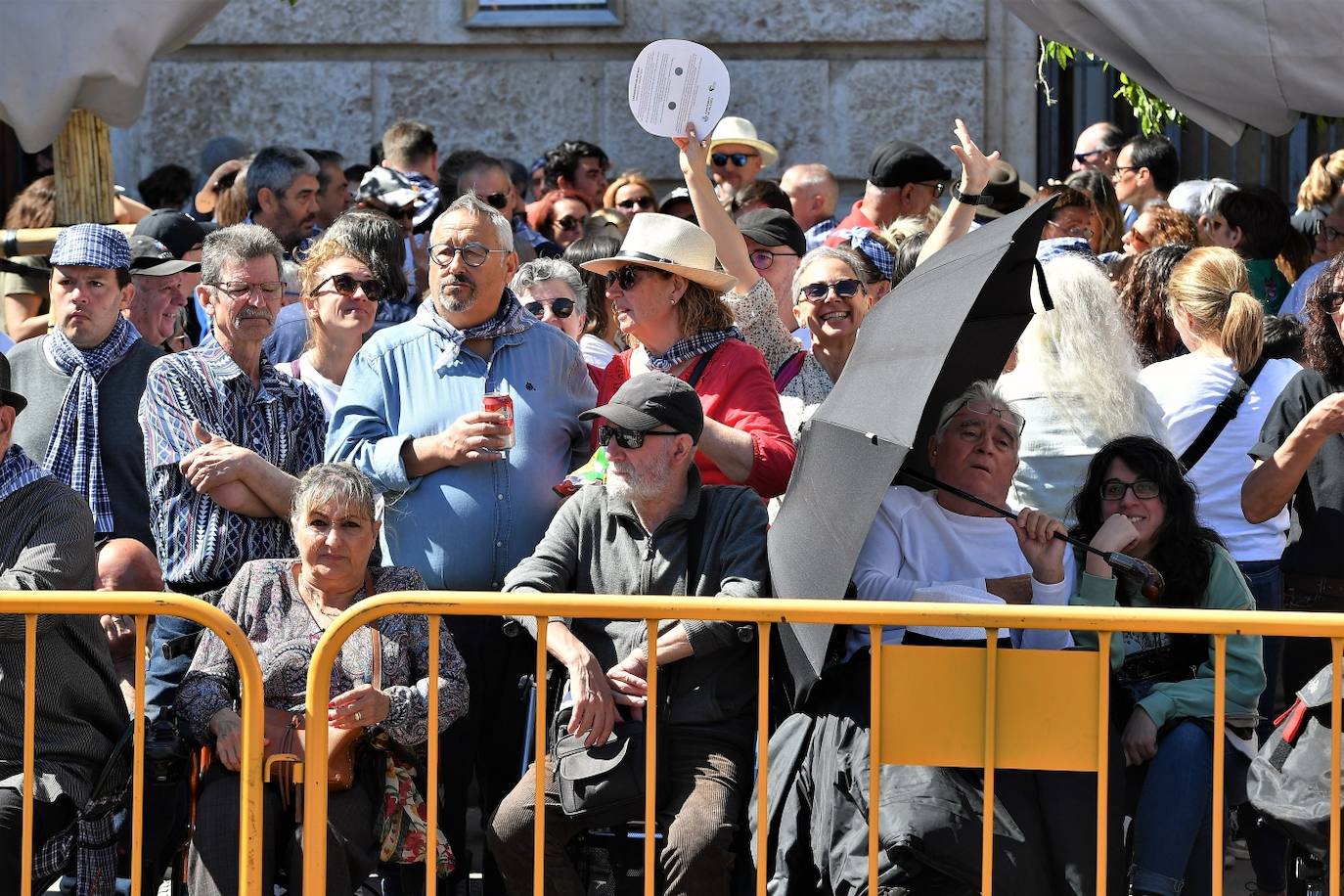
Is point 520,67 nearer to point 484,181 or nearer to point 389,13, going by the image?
point 389,13

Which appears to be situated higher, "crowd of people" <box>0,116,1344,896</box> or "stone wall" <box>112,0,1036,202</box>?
"stone wall" <box>112,0,1036,202</box>

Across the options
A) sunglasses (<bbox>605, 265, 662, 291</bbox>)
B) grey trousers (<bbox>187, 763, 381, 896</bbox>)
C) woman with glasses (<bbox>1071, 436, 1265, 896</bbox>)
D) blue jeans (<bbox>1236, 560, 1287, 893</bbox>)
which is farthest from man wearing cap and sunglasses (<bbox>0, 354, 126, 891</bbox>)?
blue jeans (<bbox>1236, 560, 1287, 893</bbox>)

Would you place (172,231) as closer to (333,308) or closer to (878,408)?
(333,308)

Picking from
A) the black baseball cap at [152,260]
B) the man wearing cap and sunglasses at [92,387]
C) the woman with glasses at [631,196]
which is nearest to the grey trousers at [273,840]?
the man wearing cap and sunglasses at [92,387]

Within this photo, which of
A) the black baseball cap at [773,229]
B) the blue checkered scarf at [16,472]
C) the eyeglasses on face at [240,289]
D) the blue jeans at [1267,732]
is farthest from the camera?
the black baseball cap at [773,229]

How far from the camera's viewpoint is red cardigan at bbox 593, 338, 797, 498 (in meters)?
5.40

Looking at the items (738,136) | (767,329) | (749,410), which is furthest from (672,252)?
(738,136)

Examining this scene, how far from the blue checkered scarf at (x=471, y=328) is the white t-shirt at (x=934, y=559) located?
1.34 m

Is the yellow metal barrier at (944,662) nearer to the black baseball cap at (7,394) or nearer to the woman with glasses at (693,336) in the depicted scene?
the woman with glasses at (693,336)

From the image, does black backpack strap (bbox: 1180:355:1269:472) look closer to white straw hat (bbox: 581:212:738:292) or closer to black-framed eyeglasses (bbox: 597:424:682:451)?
white straw hat (bbox: 581:212:738:292)

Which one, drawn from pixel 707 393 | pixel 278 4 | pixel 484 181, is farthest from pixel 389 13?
pixel 707 393

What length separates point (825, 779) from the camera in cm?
462

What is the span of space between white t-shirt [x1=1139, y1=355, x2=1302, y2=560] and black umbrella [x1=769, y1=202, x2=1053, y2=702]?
127cm

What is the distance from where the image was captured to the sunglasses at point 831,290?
6238mm
